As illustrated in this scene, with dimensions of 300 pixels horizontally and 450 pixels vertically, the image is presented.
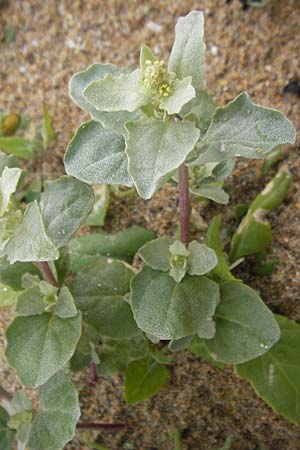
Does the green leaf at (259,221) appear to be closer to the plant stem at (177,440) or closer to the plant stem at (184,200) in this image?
the plant stem at (184,200)

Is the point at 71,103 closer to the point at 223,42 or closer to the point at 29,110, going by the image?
the point at 29,110

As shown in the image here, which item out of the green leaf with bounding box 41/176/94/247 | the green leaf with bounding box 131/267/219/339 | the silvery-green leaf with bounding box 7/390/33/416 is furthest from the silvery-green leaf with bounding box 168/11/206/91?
the silvery-green leaf with bounding box 7/390/33/416

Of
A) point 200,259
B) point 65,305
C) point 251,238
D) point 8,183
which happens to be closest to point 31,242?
point 8,183

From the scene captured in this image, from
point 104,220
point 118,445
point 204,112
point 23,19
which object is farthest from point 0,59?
point 118,445

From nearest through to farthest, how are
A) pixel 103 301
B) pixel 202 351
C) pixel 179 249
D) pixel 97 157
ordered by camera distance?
pixel 97 157 → pixel 179 249 → pixel 103 301 → pixel 202 351

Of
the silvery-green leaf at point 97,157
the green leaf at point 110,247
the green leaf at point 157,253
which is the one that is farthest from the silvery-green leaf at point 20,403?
the silvery-green leaf at point 97,157

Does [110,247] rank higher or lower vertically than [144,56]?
lower

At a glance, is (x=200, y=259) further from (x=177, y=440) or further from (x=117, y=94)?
(x=177, y=440)
